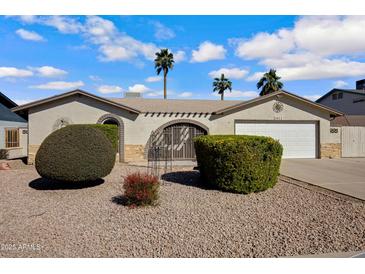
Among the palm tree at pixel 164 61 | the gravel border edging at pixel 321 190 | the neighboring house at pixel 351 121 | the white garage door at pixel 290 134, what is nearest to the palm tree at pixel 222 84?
the palm tree at pixel 164 61

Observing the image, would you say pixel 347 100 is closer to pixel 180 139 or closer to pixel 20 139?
pixel 180 139

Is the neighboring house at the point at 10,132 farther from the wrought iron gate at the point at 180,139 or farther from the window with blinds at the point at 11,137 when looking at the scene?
the wrought iron gate at the point at 180,139

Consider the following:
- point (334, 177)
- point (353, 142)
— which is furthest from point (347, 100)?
point (334, 177)

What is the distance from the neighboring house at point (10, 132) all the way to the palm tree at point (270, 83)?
1071 inches

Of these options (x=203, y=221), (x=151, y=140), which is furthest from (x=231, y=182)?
(x=151, y=140)

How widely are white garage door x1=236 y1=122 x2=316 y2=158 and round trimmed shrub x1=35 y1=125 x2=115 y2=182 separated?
10452 millimetres

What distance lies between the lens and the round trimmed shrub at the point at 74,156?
26.7ft

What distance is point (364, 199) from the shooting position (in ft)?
23.8

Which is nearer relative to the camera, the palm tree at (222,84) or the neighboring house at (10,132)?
the neighboring house at (10,132)

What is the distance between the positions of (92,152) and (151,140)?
26.2 feet

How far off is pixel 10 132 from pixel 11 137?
0.38 meters

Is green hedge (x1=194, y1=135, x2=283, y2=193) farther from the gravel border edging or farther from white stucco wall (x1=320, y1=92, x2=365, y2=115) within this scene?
white stucco wall (x1=320, y1=92, x2=365, y2=115)
